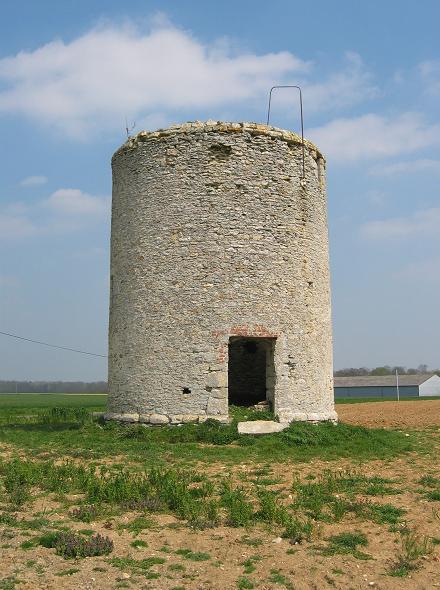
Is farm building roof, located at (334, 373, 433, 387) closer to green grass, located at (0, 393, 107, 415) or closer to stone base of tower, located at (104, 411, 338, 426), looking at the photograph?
green grass, located at (0, 393, 107, 415)

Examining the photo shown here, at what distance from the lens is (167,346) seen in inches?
557

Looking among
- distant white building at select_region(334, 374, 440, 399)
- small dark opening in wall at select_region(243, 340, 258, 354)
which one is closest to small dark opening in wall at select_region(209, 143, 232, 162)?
small dark opening in wall at select_region(243, 340, 258, 354)

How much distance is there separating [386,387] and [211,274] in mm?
59862

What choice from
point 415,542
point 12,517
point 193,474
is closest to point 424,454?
point 193,474

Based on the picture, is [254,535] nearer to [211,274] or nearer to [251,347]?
[211,274]

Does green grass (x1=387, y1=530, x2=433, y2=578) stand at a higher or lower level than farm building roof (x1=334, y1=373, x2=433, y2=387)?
lower

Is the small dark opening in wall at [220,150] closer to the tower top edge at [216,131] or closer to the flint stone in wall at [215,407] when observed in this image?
the tower top edge at [216,131]

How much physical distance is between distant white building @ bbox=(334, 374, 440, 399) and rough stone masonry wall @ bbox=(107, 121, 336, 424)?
188 feet

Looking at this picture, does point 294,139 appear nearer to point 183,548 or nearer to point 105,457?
point 105,457

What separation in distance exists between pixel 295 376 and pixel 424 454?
3.44 metres

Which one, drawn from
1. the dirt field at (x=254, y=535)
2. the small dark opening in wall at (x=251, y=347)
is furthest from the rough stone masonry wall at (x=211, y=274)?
the dirt field at (x=254, y=535)

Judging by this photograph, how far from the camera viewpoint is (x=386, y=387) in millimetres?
69812

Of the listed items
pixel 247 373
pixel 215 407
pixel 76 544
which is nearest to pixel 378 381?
pixel 247 373

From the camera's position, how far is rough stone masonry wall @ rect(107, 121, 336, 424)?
14.0 m
